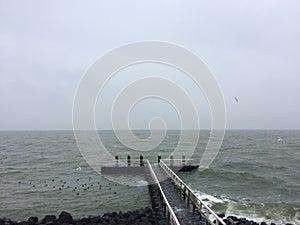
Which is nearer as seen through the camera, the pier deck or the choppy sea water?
the pier deck

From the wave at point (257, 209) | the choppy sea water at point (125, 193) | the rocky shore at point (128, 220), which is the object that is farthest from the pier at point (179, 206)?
the wave at point (257, 209)

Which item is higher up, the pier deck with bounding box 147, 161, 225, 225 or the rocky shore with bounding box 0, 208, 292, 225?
the pier deck with bounding box 147, 161, 225, 225

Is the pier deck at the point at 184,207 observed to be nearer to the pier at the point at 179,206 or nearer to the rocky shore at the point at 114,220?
the pier at the point at 179,206

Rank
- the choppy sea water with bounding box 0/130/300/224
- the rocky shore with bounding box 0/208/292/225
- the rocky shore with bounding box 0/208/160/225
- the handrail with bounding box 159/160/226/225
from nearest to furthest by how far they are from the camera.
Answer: the handrail with bounding box 159/160/226/225 → the rocky shore with bounding box 0/208/292/225 → the rocky shore with bounding box 0/208/160/225 → the choppy sea water with bounding box 0/130/300/224

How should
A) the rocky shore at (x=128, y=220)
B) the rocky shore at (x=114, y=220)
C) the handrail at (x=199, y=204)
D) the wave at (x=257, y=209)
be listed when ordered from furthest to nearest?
the wave at (x=257, y=209), the rocky shore at (x=114, y=220), the rocky shore at (x=128, y=220), the handrail at (x=199, y=204)

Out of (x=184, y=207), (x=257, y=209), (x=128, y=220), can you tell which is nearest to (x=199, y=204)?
(x=184, y=207)

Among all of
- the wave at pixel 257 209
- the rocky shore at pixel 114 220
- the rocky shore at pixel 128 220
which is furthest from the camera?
the wave at pixel 257 209

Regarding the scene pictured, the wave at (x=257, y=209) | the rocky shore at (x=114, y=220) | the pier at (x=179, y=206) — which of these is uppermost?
the pier at (x=179, y=206)

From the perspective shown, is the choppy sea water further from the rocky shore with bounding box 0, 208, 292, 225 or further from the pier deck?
the rocky shore with bounding box 0, 208, 292, 225

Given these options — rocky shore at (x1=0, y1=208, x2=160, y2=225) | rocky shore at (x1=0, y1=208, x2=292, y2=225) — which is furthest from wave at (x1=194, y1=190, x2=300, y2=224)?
rocky shore at (x1=0, y1=208, x2=160, y2=225)

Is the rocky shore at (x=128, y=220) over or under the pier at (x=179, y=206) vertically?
under

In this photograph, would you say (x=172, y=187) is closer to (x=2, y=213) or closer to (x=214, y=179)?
(x=2, y=213)

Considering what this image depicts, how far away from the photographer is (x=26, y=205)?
75.3 ft

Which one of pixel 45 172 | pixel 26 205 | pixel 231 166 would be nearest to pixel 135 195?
pixel 26 205
